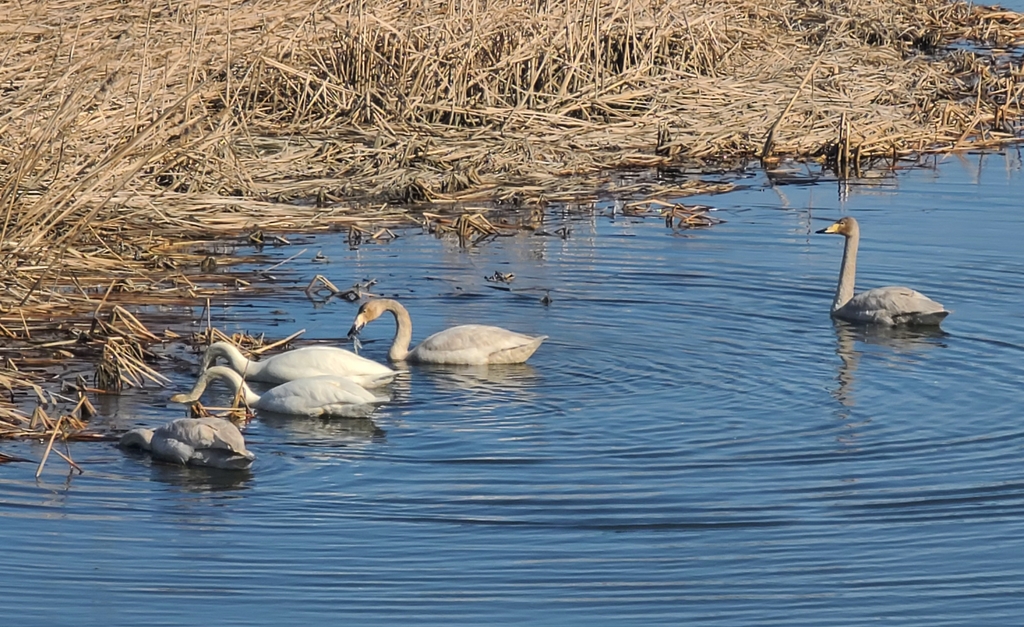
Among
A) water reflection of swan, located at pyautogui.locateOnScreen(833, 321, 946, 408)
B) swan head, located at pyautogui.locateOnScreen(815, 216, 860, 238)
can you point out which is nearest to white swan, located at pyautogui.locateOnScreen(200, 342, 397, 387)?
water reflection of swan, located at pyautogui.locateOnScreen(833, 321, 946, 408)

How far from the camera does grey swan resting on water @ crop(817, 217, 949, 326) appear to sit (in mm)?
10289

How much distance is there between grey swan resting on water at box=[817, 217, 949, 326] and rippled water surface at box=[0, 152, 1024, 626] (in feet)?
0.44

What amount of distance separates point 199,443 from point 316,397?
1058 mm

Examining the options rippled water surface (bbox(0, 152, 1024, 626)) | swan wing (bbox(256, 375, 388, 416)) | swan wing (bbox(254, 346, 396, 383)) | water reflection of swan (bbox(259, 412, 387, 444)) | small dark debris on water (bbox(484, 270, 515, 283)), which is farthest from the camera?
small dark debris on water (bbox(484, 270, 515, 283))

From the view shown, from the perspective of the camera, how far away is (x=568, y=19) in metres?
17.0

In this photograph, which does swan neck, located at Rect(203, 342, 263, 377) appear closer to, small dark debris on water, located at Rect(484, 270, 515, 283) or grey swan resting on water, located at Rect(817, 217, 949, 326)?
small dark debris on water, located at Rect(484, 270, 515, 283)

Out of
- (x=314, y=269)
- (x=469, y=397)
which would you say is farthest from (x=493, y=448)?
(x=314, y=269)

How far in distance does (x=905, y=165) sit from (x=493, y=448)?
9.44 meters

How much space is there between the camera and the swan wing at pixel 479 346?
9.39 m

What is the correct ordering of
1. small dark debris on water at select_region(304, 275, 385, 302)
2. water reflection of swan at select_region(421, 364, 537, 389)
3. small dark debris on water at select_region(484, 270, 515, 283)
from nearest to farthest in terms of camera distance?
1. water reflection of swan at select_region(421, 364, 537, 389)
2. small dark debris on water at select_region(304, 275, 385, 302)
3. small dark debris on water at select_region(484, 270, 515, 283)

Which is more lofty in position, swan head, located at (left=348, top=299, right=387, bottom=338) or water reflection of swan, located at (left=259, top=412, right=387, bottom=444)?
swan head, located at (left=348, top=299, right=387, bottom=338)

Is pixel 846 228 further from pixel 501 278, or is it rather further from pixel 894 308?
pixel 501 278

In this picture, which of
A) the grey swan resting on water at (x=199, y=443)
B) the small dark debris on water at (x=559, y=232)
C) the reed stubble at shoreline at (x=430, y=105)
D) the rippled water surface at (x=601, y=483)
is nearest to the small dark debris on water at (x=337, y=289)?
the rippled water surface at (x=601, y=483)

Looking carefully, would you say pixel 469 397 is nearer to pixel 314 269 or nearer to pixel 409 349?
pixel 409 349
